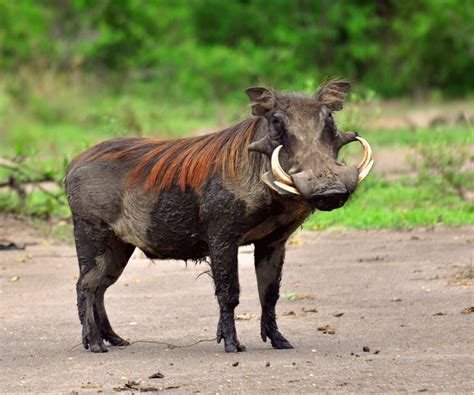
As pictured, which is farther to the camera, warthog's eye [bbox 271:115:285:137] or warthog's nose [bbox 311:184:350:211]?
warthog's eye [bbox 271:115:285:137]

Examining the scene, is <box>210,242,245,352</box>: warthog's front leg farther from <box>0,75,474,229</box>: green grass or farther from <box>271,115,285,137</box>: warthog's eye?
<box>0,75,474,229</box>: green grass

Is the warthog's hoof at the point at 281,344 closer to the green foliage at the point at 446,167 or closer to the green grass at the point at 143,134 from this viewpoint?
the green grass at the point at 143,134

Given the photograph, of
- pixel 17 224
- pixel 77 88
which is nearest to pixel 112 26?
pixel 77 88

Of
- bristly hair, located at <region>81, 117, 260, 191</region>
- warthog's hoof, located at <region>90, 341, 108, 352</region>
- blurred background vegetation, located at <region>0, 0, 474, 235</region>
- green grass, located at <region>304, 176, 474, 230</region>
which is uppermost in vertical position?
blurred background vegetation, located at <region>0, 0, 474, 235</region>

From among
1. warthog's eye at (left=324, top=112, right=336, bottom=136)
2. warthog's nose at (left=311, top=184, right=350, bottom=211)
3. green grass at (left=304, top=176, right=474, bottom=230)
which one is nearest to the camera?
warthog's nose at (left=311, top=184, right=350, bottom=211)

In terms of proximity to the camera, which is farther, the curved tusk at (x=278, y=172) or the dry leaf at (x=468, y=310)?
the dry leaf at (x=468, y=310)

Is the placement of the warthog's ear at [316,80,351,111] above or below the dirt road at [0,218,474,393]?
above

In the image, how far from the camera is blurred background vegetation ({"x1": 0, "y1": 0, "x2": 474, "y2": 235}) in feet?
87.0

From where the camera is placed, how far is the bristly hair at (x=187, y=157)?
7.57 metres

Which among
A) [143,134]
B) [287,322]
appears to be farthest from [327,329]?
[143,134]

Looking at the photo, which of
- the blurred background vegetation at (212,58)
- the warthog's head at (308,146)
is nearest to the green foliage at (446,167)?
the warthog's head at (308,146)

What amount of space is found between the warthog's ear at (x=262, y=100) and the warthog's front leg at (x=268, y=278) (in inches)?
34.2

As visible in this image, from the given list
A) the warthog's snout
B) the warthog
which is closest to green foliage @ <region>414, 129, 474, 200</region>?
the warthog

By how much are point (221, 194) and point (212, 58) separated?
20.3 meters
